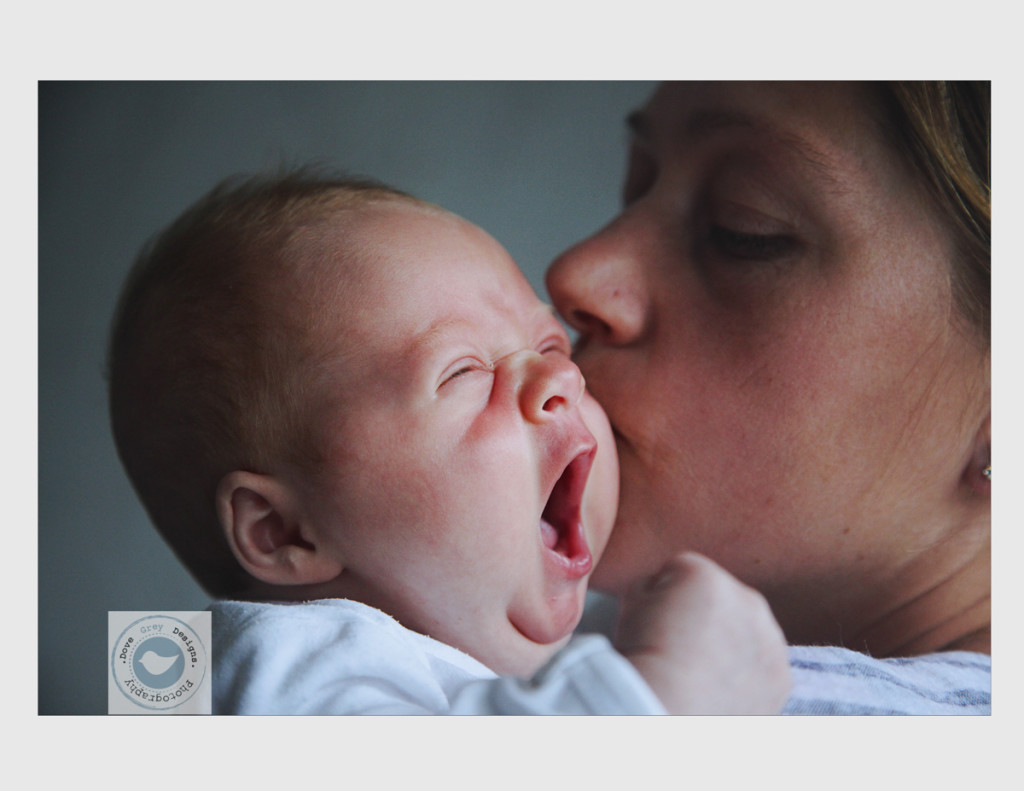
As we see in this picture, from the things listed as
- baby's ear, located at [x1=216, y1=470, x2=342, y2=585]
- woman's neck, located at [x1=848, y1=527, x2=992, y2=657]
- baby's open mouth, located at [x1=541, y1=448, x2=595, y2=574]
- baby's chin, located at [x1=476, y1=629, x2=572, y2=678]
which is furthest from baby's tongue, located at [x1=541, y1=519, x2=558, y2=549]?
woman's neck, located at [x1=848, y1=527, x2=992, y2=657]

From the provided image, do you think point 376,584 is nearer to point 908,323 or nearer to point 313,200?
point 313,200

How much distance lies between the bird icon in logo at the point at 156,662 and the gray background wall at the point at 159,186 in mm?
51

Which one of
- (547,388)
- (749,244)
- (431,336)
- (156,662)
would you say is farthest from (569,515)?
(156,662)

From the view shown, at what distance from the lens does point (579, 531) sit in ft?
3.46

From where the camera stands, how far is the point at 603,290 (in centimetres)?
115

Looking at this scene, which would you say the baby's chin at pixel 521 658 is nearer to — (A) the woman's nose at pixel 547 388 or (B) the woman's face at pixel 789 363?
(B) the woman's face at pixel 789 363

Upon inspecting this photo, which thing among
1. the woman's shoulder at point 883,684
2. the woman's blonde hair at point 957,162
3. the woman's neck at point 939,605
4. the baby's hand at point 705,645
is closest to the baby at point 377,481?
the baby's hand at point 705,645

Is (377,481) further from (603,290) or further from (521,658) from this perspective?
(603,290)

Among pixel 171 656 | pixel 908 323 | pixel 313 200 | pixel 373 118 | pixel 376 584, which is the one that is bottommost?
pixel 171 656

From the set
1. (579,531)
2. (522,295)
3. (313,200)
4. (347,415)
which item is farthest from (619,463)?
(313,200)

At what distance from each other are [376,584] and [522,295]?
37 cm

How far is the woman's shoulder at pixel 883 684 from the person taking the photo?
1.03 meters

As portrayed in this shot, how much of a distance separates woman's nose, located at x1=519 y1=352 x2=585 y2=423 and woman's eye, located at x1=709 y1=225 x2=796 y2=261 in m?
0.25

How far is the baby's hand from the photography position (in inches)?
35.2
